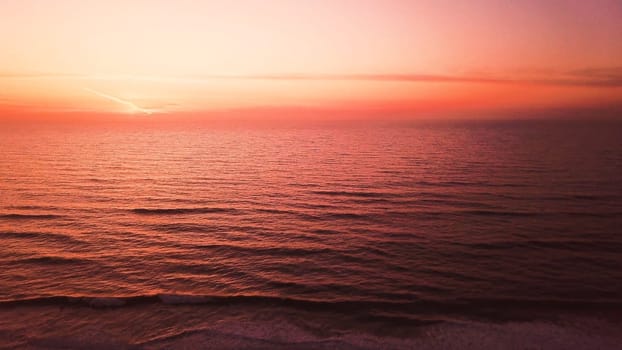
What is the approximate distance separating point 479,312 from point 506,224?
1403 centimetres

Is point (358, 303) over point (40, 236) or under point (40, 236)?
over

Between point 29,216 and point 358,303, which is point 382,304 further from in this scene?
point 29,216

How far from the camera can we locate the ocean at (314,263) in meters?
15.2

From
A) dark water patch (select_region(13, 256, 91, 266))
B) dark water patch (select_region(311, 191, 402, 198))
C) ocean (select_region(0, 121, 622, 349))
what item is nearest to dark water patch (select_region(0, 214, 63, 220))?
ocean (select_region(0, 121, 622, 349))

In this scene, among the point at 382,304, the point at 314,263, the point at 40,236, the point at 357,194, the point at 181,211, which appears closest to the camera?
the point at 382,304

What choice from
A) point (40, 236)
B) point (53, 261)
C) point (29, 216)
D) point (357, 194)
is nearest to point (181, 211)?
point (40, 236)

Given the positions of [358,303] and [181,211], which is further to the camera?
[181,211]

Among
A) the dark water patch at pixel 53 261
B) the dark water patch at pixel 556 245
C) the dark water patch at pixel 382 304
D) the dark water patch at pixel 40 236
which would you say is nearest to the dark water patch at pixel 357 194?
the dark water patch at pixel 556 245

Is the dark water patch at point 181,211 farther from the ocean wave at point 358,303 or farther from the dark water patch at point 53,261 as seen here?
the ocean wave at point 358,303

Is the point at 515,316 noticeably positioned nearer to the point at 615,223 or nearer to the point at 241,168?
the point at 615,223

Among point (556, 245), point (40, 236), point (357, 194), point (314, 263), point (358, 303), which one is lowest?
point (40, 236)

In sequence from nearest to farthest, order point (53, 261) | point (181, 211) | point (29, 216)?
point (53, 261) → point (29, 216) → point (181, 211)

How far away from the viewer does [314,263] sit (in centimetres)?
2222

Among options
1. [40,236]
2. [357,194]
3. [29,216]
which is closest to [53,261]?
[40,236]
